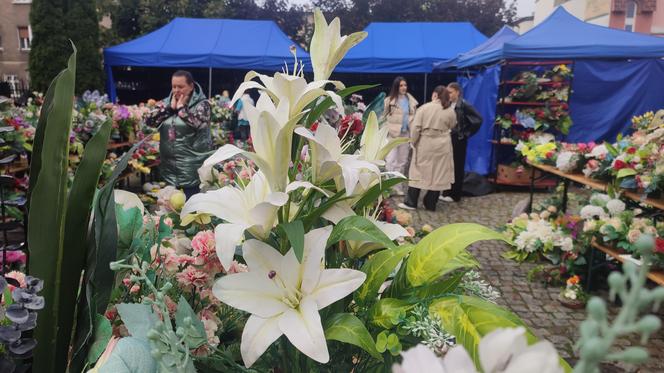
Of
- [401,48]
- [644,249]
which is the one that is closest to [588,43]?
[401,48]

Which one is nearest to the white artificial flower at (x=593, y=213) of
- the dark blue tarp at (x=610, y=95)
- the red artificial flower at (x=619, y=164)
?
the red artificial flower at (x=619, y=164)

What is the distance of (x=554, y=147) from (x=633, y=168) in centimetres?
173

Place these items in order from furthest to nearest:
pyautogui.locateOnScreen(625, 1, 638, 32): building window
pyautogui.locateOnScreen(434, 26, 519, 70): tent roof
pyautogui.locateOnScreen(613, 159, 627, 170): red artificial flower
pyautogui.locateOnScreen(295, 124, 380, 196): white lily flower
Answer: pyautogui.locateOnScreen(625, 1, 638, 32): building window
pyautogui.locateOnScreen(434, 26, 519, 70): tent roof
pyautogui.locateOnScreen(613, 159, 627, 170): red artificial flower
pyautogui.locateOnScreen(295, 124, 380, 196): white lily flower

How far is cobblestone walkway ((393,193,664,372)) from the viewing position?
300 cm

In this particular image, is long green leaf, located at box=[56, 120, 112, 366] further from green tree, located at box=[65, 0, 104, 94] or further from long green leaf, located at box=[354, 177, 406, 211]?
green tree, located at box=[65, 0, 104, 94]

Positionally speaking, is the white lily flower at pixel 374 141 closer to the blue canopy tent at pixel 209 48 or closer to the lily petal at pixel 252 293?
the lily petal at pixel 252 293

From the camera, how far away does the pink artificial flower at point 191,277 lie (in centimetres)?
94

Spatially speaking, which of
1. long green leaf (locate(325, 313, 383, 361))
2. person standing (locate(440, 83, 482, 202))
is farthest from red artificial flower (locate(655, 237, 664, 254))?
person standing (locate(440, 83, 482, 202))

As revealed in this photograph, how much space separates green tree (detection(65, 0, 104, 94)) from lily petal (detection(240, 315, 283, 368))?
49.6 ft

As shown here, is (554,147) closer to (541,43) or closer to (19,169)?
(541,43)

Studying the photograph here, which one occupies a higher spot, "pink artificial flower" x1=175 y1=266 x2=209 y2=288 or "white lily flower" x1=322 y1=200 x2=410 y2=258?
"white lily flower" x1=322 y1=200 x2=410 y2=258

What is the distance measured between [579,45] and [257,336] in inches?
295

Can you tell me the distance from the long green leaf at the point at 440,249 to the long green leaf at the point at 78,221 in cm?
49

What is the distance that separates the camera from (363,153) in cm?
88
